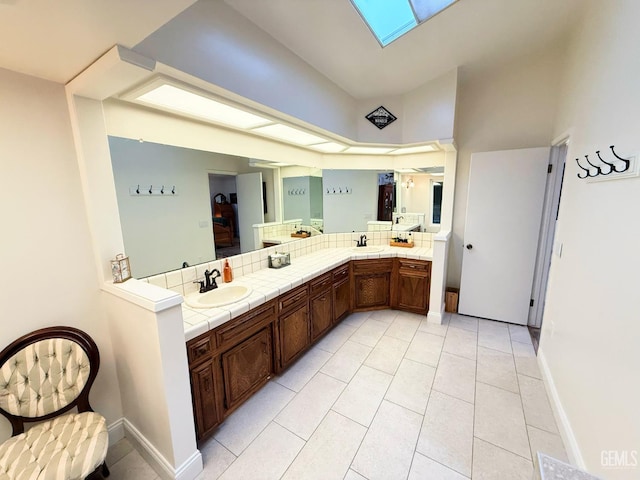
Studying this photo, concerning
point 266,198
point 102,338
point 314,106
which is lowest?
A: point 102,338

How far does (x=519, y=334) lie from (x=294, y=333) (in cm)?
257

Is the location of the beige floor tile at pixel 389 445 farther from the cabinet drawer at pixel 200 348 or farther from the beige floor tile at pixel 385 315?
the beige floor tile at pixel 385 315

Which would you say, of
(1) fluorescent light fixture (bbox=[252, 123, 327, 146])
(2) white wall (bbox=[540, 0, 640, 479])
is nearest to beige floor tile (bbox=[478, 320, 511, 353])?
(2) white wall (bbox=[540, 0, 640, 479])

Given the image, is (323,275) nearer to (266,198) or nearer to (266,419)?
(266,198)

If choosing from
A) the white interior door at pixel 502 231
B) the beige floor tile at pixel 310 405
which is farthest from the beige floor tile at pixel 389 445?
the white interior door at pixel 502 231

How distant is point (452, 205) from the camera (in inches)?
131

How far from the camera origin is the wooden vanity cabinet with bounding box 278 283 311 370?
220 centimetres

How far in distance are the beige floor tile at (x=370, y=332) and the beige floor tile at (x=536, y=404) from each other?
127cm

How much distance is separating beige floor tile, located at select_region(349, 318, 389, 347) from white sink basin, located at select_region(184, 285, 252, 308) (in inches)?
A: 56.0

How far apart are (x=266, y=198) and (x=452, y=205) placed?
2.33 meters

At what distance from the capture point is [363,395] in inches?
81.8

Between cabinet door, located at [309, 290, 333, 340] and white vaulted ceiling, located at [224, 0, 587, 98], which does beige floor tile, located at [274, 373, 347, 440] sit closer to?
cabinet door, located at [309, 290, 333, 340]

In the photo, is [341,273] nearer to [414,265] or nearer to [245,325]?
[414,265]

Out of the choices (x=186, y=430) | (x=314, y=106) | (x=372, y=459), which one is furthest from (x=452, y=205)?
(x=186, y=430)
